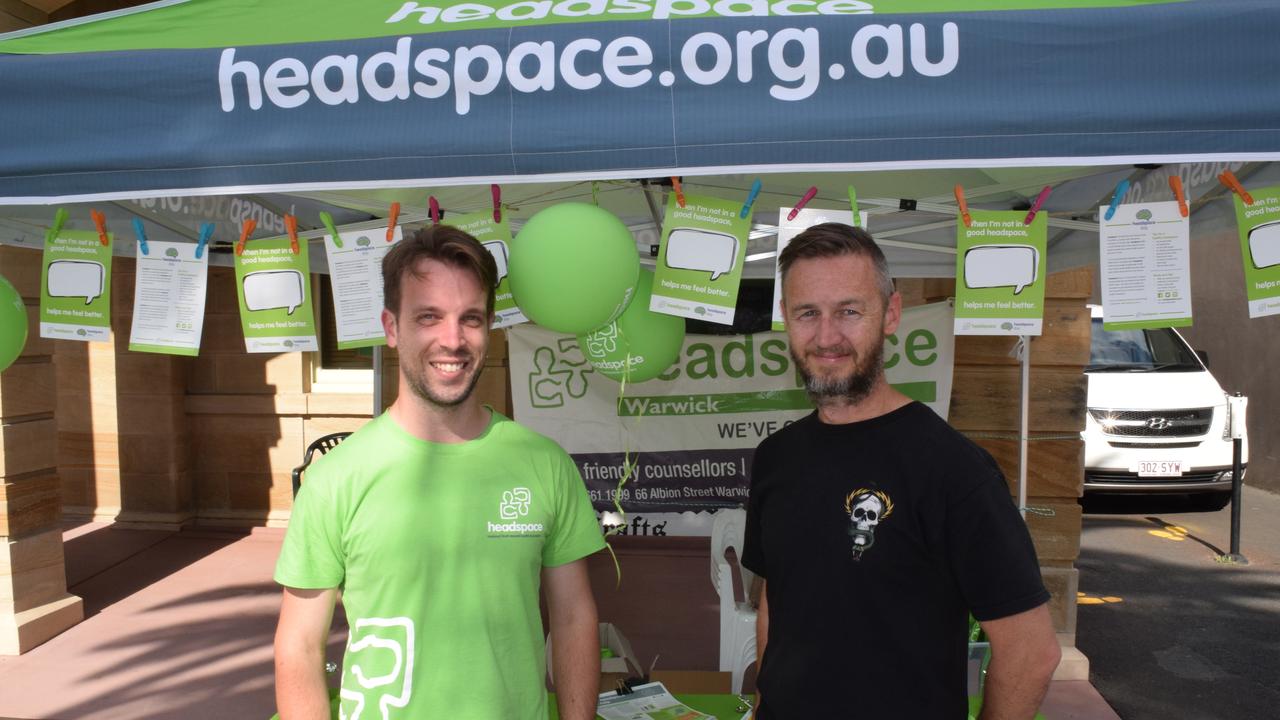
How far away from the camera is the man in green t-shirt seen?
1.67 m

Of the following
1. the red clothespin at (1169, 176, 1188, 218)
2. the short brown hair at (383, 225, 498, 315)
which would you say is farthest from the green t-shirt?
the red clothespin at (1169, 176, 1188, 218)

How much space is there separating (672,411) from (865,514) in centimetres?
338

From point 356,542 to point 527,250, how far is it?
0.76m

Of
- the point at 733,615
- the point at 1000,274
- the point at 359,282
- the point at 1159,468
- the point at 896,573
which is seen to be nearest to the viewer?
the point at 896,573

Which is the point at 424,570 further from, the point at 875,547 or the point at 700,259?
the point at 700,259

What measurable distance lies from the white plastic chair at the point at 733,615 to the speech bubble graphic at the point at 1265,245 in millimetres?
1638

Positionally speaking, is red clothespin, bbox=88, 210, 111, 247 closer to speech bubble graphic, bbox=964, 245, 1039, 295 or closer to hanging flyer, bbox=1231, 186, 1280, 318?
speech bubble graphic, bbox=964, 245, 1039, 295

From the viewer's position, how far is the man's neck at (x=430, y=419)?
178 cm

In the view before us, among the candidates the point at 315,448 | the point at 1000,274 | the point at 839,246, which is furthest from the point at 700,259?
the point at 315,448

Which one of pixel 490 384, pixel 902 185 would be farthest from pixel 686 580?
pixel 902 185

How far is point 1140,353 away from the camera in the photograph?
344 inches

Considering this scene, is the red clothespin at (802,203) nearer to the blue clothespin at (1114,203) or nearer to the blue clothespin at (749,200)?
the blue clothespin at (749,200)

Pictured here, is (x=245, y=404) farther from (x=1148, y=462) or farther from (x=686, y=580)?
(x=1148, y=462)

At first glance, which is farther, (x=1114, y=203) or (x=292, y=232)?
(x=292, y=232)
